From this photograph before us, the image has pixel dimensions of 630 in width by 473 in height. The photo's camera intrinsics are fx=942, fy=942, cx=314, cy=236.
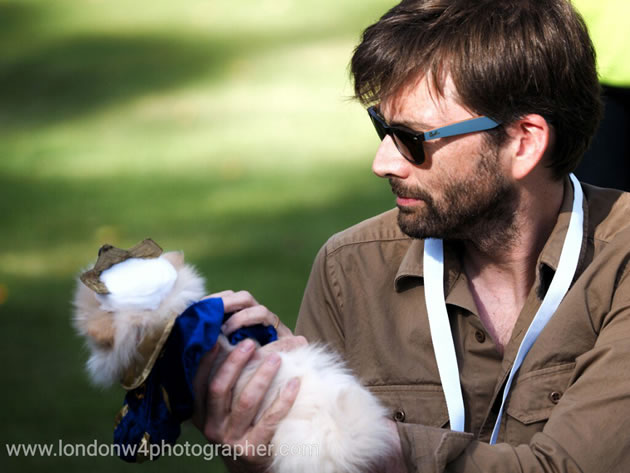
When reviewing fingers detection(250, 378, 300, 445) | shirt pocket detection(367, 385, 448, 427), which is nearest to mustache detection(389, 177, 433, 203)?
shirt pocket detection(367, 385, 448, 427)

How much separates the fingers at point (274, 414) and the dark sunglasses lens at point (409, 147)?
100 cm

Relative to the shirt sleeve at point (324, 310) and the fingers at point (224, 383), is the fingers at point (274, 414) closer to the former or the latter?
the fingers at point (224, 383)

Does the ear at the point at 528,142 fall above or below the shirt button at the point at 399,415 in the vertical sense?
above

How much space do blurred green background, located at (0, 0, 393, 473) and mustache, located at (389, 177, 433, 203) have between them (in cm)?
48

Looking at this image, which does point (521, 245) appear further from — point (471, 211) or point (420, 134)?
point (420, 134)

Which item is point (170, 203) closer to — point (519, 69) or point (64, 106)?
point (64, 106)

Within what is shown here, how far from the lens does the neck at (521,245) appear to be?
324cm

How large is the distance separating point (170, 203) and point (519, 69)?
503 cm

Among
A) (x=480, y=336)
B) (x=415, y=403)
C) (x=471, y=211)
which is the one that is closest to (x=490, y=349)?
(x=480, y=336)

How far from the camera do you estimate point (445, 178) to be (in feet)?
10.4

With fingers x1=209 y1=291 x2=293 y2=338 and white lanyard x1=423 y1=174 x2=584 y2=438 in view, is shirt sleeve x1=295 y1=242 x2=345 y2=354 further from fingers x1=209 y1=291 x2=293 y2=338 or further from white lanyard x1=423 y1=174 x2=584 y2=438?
fingers x1=209 y1=291 x2=293 y2=338

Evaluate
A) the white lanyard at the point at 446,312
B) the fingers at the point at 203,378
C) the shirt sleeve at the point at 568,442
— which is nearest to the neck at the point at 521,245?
the white lanyard at the point at 446,312

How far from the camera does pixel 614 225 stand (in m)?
3.17

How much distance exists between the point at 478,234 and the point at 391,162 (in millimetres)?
390
